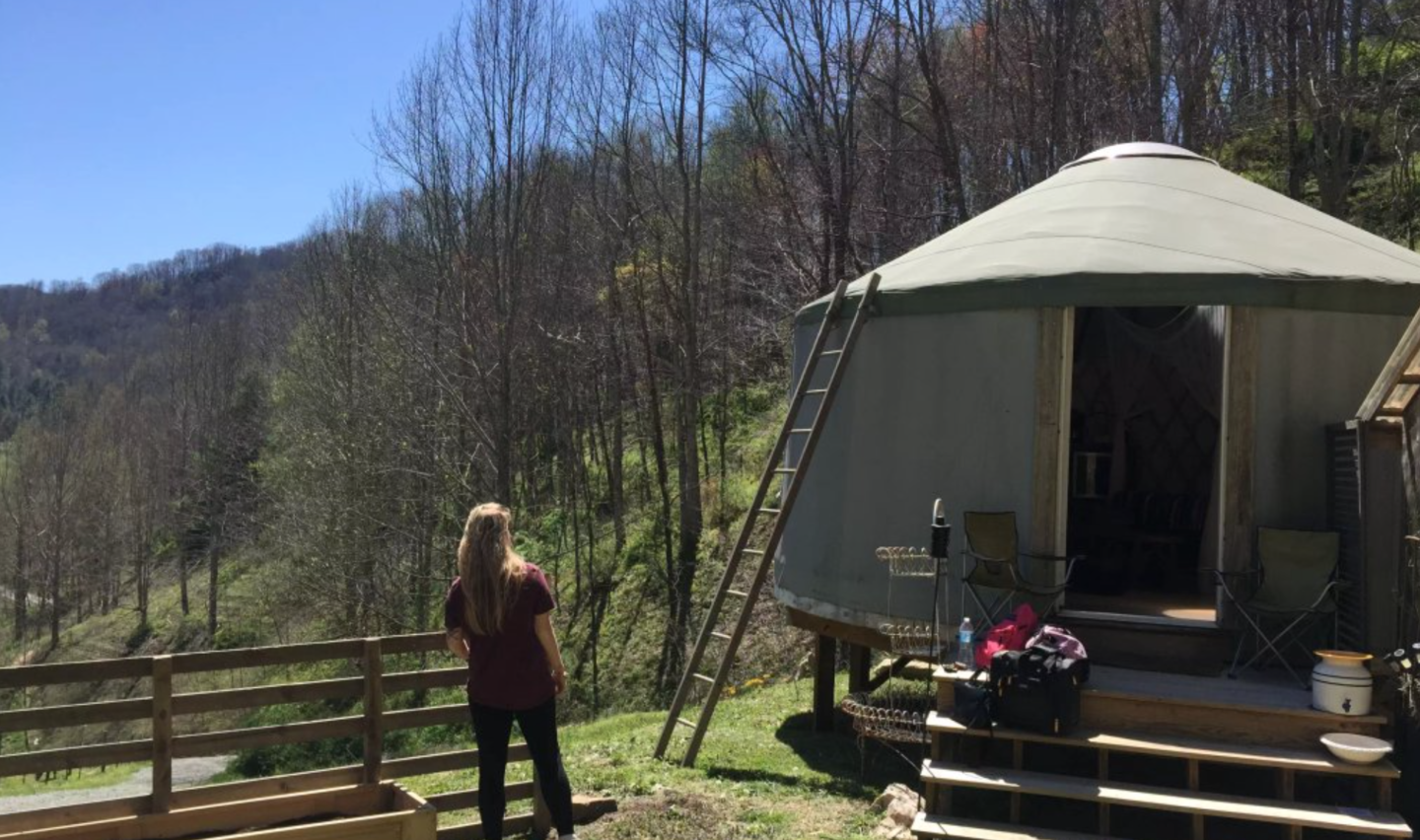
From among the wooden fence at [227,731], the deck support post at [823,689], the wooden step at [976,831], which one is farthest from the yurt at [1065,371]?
the wooden fence at [227,731]

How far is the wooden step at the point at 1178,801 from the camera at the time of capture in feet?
13.4

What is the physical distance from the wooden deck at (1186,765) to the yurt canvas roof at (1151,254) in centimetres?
191

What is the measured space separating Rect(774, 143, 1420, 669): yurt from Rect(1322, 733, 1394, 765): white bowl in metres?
0.95

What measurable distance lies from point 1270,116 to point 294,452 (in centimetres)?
1838

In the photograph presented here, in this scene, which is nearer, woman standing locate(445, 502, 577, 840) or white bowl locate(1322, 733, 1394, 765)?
woman standing locate(445, 502, 577, 840)

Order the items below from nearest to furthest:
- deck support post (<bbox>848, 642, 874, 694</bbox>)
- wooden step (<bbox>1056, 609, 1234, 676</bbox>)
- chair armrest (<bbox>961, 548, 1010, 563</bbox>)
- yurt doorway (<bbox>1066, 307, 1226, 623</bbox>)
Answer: wooden step (<bbox>1056, 609, 1234, 676</bbox>) < chair armrest (<bbox>961, 548, 1010, 563</bbox>) < deck support post (<bbox>848, 642, 874, 694</bbox>) < yurt doorway (<bbox>1066, 307, 1226, 623</bbox>)

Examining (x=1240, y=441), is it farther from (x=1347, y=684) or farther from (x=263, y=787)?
(x=263, y=787)

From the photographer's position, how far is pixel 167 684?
13.4ft

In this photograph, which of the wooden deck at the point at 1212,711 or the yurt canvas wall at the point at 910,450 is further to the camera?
the yurt canvas wall at the point at 910,450

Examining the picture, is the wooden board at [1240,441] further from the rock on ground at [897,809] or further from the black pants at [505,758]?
the black pants at [505,758]

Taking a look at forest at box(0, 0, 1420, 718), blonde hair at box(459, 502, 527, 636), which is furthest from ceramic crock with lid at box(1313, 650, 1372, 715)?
forest at box(0, 0, 1420, 718)

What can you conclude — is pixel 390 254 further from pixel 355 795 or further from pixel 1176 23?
pixel 355 795

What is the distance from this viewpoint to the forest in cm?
1300

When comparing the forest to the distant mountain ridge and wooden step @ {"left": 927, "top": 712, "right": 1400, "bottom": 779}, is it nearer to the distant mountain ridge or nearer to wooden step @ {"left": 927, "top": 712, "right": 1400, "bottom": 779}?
wooden step @ {"left": 927, "top": 712, "right": 1400, "bottom": 779}
